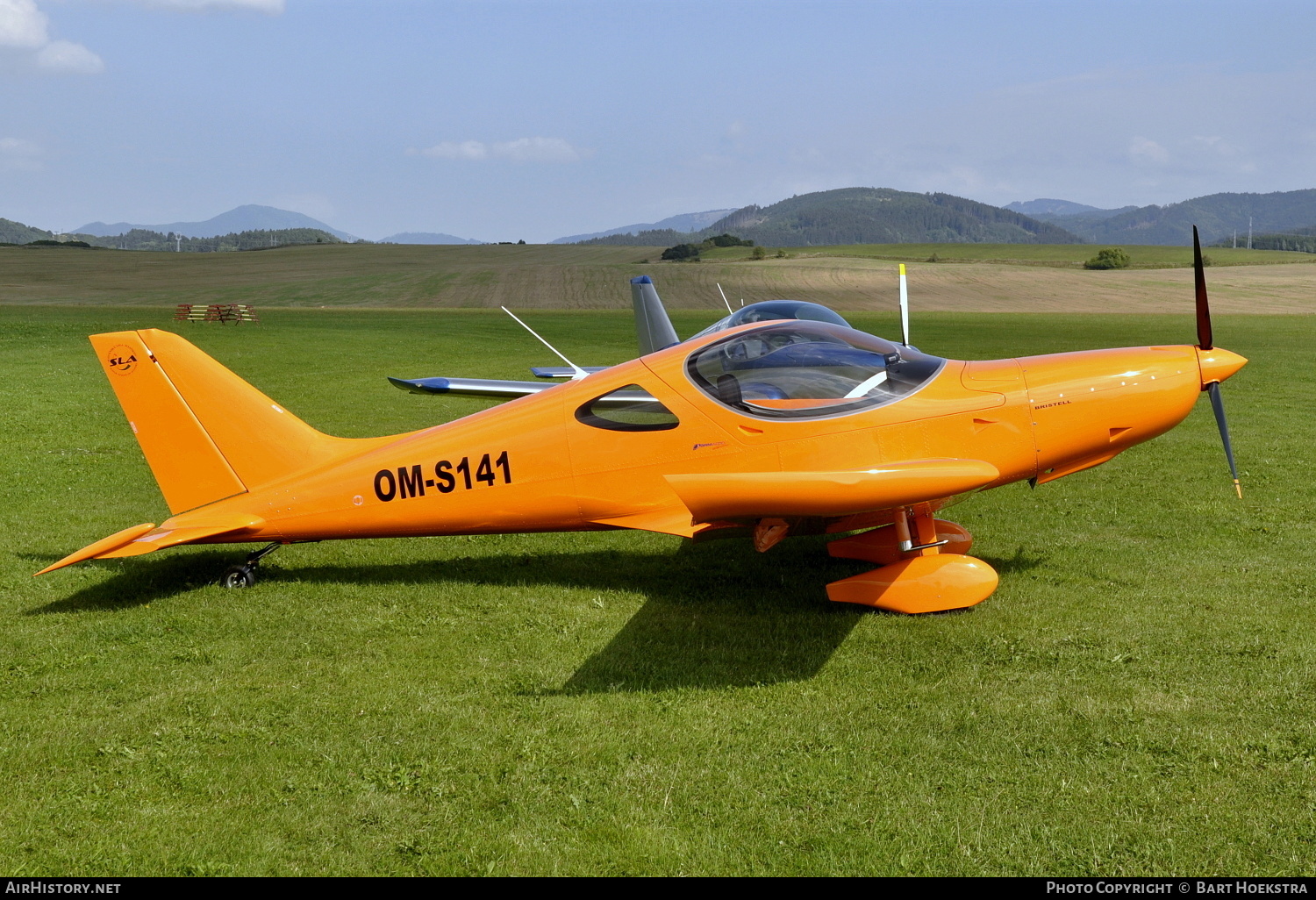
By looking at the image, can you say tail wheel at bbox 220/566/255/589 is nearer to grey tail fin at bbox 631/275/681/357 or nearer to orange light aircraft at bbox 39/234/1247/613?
orange light aircraft at bbox 39/234/1247/613

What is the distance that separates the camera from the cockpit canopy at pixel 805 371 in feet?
21.5

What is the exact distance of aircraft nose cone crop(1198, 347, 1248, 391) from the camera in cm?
669

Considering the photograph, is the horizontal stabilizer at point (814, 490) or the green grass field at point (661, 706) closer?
the green grass field at point (661, 706)

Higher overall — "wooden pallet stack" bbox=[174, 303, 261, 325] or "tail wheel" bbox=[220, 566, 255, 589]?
"wooden pallet stack" bbox=[174, 303, 261, 325]

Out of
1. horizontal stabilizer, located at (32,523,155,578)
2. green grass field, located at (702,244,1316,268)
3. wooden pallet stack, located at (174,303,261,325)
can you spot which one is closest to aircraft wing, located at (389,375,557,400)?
horizontal stabilizer, located at (32,523,155,578)

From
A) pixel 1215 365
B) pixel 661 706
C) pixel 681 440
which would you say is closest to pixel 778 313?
pixel 681 440

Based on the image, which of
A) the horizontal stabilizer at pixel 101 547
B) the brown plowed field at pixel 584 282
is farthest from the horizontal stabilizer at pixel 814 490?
the brown plowed field at pixel 584 282

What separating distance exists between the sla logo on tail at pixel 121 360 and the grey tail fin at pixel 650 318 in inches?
409

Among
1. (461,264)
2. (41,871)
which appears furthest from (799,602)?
(461,264)

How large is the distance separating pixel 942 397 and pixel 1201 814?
312 cm

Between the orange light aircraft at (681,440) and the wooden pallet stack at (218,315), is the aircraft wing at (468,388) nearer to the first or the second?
the orange light aircraft at (681,440)

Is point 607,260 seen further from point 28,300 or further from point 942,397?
point 942,397

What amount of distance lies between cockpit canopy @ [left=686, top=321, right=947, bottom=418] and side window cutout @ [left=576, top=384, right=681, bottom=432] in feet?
1.12

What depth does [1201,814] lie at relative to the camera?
402cm
